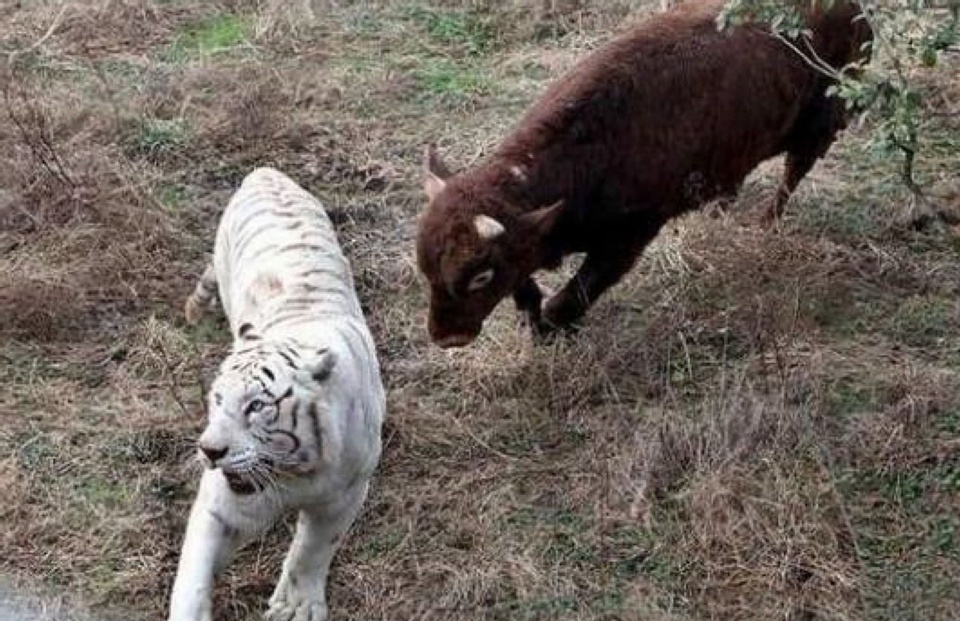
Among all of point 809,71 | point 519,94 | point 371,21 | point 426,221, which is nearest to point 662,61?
point 809,71

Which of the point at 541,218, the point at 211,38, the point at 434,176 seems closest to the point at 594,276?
the point at 541,218

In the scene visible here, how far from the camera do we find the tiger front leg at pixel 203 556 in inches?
181

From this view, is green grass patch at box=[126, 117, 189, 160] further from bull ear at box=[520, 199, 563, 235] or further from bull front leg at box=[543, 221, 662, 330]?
bull ear at box=[520, 199, 563, 235]

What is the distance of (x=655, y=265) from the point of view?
695cm

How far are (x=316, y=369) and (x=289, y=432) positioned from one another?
0.21 metres

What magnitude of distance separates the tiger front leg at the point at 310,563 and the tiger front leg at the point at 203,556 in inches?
8.4

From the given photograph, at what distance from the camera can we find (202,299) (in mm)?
6535

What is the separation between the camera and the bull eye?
571 centimetres

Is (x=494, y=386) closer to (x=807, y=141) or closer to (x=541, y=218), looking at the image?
(x=541, y=218)

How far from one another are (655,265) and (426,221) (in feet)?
5.21

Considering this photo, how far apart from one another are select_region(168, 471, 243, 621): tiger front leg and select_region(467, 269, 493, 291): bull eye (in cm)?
145

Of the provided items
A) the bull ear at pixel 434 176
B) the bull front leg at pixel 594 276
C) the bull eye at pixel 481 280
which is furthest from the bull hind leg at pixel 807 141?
the bull eye at pixel 481 280

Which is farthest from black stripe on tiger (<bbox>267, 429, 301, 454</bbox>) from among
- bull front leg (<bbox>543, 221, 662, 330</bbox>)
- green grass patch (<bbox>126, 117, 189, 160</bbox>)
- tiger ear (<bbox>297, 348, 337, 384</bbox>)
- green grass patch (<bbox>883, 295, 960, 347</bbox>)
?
green grass patch (<bbox>126, 117, 189, 160</bbox>)

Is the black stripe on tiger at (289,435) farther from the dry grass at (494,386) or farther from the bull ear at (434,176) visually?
the bull ear at (434,176)
